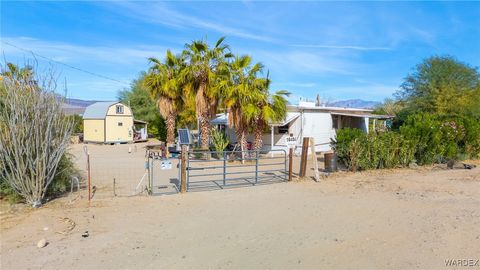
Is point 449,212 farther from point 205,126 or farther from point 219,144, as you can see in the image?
point 205,126

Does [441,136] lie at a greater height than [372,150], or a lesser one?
greater

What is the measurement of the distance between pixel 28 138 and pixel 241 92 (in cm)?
887

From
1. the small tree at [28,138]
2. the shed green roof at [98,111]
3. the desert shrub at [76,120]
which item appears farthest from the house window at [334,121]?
the shed green roof at [98,111]

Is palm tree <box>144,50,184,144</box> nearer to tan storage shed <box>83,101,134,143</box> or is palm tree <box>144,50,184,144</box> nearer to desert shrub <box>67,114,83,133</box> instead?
desert shrub <box>67,114,83,133</box>

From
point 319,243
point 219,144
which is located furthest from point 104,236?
point 219,144

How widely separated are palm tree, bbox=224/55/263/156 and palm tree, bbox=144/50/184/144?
379 centimetres

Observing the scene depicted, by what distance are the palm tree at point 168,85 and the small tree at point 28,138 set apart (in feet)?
36.2

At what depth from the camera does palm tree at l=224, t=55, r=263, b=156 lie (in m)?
14.8

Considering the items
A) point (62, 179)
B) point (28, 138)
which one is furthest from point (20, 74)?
point (62, 179)

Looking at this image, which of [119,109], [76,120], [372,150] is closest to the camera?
[372,150]

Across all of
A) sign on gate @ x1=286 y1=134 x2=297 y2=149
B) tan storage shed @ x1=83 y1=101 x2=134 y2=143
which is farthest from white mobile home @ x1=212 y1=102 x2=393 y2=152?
tan storage shed @ x1=83 y1=101 x2=134 y2=143

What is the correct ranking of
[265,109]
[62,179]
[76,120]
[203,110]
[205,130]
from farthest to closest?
[76,120], [205,130], [203,110], [265,109], [62,179]

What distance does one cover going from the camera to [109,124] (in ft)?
97.0

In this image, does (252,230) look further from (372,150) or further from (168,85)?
(168,85)
